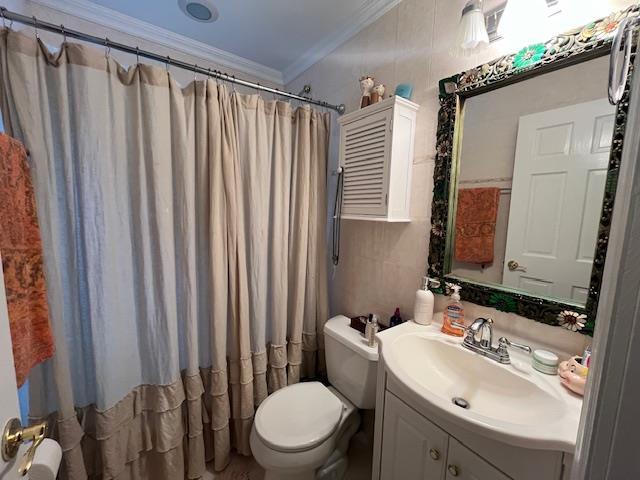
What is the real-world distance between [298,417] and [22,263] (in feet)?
3.89

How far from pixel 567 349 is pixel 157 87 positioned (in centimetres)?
183

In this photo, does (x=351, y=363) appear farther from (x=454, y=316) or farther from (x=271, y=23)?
(x=271, y=23)

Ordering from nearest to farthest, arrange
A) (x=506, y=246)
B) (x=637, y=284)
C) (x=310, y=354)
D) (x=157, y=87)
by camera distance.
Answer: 1. (x=637, y=284)
2. (x=506, y=246)
3. (x=157, y=87)
4. (x=310, y=354)

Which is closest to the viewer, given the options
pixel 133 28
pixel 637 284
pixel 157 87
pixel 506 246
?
pixel 637 284

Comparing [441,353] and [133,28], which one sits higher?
[133,28]

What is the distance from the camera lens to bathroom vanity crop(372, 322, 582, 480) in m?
0.61

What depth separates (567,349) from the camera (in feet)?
2.80

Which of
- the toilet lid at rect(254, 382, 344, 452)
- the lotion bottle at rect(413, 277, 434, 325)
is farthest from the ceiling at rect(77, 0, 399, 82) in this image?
the toilet lid at rect(254, 382, 344, 452)

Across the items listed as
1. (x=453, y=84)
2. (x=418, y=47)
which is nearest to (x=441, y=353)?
(x=453, y=84)

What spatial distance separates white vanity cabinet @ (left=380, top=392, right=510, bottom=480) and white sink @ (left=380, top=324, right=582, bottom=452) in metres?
0.11

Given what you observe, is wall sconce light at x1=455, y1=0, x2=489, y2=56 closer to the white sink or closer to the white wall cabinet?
the white wall cabinet

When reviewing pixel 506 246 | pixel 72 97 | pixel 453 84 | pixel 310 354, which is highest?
pixel 453 84

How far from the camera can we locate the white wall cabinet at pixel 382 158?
46.9 inches

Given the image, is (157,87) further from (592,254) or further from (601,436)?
(592,254)
